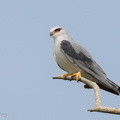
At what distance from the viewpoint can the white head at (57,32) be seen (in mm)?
11578

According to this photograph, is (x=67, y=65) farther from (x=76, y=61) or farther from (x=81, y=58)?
(x=81, y=58)

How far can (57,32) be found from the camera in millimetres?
11641

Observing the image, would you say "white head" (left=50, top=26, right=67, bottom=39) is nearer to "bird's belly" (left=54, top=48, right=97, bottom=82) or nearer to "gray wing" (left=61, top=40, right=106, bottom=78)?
"gray wing" (left=61, top=40, right=106, bottom=78)

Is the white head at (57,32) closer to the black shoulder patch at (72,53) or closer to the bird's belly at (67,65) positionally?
the black shoulder patch at (72,53)

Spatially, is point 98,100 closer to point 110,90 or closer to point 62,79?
point 62,79

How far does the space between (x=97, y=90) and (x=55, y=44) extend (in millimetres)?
4693

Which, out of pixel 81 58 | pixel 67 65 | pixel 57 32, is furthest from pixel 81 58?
pixel 57 32

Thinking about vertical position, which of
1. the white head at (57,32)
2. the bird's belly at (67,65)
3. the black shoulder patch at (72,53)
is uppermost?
the white head at (57,32)

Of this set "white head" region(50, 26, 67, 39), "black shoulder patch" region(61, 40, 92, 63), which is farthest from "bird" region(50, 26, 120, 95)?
"white head" region(50, 26, 67, 39)

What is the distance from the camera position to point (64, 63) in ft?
35.2

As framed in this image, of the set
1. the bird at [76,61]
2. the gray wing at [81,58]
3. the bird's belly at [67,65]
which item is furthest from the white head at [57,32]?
the bird's belly at [67,65]

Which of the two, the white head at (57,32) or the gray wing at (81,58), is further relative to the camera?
the white head at (57,32)

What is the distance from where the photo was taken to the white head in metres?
11.6

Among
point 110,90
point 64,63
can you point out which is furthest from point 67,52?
point 110,90
